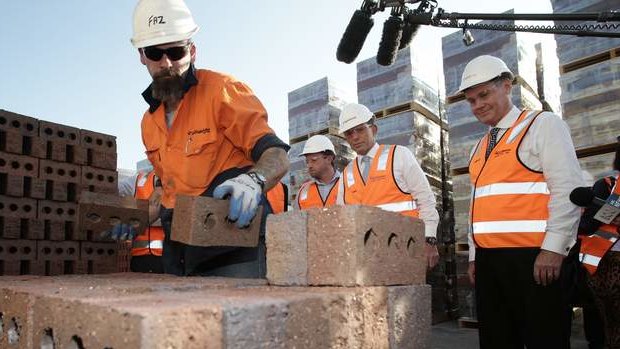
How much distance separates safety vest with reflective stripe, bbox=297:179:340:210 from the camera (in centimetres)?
624

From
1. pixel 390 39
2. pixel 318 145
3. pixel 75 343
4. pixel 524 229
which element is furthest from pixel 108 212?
pixel 318 145

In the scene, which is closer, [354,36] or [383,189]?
[354,36]

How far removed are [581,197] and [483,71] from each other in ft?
3.65

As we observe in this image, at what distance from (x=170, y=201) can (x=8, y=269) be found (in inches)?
83.2

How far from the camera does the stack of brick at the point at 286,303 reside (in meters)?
1.06

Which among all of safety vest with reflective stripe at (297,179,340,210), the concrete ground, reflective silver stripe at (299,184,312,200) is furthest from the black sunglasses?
reflective silver stripe at (299,184,312,200)

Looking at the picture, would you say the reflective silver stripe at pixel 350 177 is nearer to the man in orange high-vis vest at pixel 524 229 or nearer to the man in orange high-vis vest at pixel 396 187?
the man in orange high-vis vest at pixel 396 187

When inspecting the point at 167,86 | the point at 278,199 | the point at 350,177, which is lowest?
the point at 278,199

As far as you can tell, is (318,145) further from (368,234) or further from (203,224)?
(368,234)

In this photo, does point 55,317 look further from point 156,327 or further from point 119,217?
point 119,217

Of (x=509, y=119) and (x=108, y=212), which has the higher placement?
(x=509, y=119)

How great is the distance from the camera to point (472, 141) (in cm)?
568

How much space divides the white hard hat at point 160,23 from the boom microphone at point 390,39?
1.45m

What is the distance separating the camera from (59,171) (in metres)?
3.95
